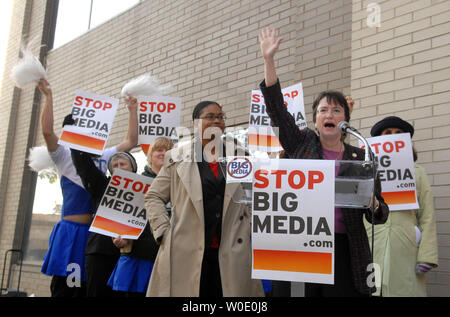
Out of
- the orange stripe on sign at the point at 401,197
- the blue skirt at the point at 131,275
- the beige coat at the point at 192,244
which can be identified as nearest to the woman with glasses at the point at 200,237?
the beige coat at the point at 192,244

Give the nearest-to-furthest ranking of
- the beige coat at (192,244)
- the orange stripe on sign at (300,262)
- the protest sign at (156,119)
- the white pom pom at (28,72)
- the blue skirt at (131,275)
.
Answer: the orange stripe on sign at (300,262) → the beige coat at (192,244) → the blue skirt at (131,275) → the white pom pom at (28,72) → the protest sign at (156,119)

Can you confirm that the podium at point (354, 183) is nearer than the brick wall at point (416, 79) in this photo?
Yes

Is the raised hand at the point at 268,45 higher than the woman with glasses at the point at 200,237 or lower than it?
higher

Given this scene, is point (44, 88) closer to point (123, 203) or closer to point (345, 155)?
point (123, 203)

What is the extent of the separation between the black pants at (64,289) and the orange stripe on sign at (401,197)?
248 centimetres

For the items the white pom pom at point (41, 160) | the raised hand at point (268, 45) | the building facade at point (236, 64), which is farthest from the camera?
the white pom pom at point (41, 160)

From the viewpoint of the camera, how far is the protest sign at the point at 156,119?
4512mm

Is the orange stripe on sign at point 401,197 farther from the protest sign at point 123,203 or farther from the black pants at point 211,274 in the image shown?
the protest sign at point 123,203

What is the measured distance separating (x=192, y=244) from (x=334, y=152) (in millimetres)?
903

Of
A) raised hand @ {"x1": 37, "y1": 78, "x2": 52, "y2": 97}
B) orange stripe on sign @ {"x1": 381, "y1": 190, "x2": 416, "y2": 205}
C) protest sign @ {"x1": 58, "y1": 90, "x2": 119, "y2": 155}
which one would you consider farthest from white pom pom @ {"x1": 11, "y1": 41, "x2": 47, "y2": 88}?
orange stripe on sign @ {"x1": 381, "y1": 190, "x2": 416, "y2": 205}

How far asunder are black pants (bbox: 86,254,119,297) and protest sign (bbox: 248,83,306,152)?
1496 mm

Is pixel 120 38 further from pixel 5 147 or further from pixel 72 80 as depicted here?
pixel 5 147

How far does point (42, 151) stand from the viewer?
521 cm

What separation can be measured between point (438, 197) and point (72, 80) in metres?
6.71
